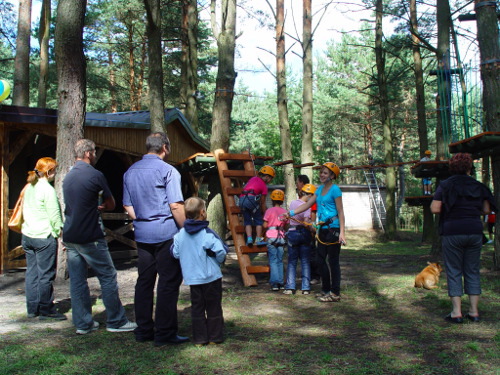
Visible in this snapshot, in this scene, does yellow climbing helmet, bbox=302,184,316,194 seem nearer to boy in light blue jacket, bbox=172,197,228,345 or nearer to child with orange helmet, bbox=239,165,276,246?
child with orange helmet, bbox=239,165,276,246

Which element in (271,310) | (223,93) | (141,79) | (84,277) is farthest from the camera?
(141,79)

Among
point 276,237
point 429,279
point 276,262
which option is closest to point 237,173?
point 276,237

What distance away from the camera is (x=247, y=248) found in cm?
830

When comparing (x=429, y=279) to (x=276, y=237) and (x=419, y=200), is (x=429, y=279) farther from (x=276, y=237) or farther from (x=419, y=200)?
(x=419, y=200)

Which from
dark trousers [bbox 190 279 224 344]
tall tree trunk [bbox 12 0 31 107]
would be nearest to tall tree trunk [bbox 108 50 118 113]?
tall tree trunk [bbox 12 0 31 107]

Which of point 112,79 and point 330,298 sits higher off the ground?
point 112,79

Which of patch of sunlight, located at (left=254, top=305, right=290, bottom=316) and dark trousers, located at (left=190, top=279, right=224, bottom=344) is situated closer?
dark trousers, located at (left=190, top=279, right=224, bottom=344)

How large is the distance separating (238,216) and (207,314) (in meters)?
4.05

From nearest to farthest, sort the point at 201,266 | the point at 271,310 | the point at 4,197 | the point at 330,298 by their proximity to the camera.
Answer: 1. the point at 201,266
2. the point at 271,310
3. the point at 330,298
4. the point at 4,197

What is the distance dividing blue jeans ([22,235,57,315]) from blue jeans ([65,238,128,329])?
0.85m

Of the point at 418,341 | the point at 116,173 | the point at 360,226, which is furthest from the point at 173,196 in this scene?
the point at 360,226

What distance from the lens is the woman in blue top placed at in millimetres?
6703

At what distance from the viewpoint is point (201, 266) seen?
4.73 m

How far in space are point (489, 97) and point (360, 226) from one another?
2018cm
